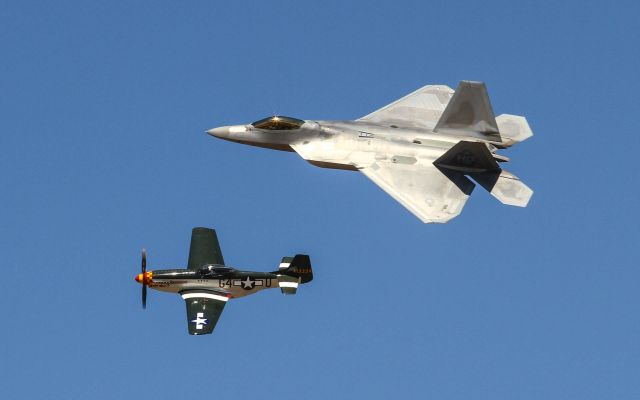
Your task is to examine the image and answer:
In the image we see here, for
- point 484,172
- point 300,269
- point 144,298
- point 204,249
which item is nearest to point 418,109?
point 484,172

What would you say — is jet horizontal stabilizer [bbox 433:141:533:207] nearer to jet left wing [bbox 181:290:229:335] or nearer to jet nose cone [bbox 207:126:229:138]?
jet nose cone [bbox 207:126:229:138]

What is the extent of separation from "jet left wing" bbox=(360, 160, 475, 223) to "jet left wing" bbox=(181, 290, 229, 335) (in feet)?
27.6

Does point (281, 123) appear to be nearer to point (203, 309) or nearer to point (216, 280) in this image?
point (216, 280)

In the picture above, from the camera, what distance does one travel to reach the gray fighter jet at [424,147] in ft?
170

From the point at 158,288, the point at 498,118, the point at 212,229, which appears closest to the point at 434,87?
the point at 498,118

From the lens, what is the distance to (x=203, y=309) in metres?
53.1

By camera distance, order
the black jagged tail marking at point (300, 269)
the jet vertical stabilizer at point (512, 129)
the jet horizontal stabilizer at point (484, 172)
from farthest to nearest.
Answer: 1. the black jagged tail marking at point (300, 269)
2. the jet vertical stabilizer at point (512, 129)
3. the jet horizontal stabilizer at point (484, 172)

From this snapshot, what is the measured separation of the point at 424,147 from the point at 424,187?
2.10 m

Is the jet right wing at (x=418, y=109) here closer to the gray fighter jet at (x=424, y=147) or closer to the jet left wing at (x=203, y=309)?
the gray fighter jet at (x=424, y=147)

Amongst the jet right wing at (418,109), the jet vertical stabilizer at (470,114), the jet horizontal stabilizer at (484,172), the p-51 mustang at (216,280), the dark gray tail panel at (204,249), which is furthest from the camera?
the jet right wing at (418,109)

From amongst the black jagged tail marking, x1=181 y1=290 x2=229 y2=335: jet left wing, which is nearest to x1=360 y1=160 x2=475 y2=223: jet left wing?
the black jagged tail marking

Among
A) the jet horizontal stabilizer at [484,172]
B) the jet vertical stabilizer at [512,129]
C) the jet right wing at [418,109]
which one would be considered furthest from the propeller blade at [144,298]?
the jet vertical stabilizer at [512,129]

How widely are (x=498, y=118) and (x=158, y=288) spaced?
54.8ft

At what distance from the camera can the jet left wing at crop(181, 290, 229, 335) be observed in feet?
171
